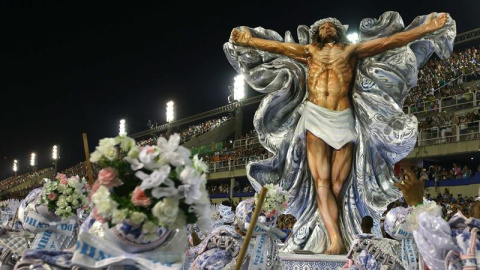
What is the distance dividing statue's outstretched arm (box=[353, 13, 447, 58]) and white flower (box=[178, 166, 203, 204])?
6450 millimetres

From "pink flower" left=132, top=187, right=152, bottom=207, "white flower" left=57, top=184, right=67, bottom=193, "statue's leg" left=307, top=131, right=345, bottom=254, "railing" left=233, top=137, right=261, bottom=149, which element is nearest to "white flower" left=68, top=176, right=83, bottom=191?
"white flower" left=57, top=184, right=67, bottom=193

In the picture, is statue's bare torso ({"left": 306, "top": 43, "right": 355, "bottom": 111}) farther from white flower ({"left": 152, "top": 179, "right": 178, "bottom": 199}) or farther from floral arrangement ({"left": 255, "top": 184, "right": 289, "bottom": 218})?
white flower ({"left": 152, "top": 179, "right": 178, "bottom": 199})

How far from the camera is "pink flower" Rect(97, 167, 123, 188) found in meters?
2.88

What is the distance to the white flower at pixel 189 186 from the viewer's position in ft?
9.44

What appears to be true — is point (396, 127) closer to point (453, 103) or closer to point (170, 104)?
point (453, 103)

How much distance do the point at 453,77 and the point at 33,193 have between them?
17.4 m

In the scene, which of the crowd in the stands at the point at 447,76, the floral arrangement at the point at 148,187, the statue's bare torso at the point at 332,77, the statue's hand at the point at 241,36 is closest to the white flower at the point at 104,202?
the floral arrangement at the point at 148,187

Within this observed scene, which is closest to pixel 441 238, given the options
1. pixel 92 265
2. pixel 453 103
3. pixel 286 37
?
pixel 92 265

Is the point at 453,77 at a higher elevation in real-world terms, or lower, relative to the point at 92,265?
higher

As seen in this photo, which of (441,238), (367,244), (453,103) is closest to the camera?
(441,238)

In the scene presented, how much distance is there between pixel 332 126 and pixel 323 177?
2.37ft

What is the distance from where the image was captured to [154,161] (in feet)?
9.48

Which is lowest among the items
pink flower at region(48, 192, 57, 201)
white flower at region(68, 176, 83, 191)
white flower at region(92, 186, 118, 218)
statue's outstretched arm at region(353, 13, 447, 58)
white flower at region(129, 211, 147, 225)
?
white flower at region(129, 211, 147, 225)

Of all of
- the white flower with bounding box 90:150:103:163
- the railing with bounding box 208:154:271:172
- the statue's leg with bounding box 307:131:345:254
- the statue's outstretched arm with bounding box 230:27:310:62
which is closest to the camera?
the white flower with bounding box 90:150:103:163
